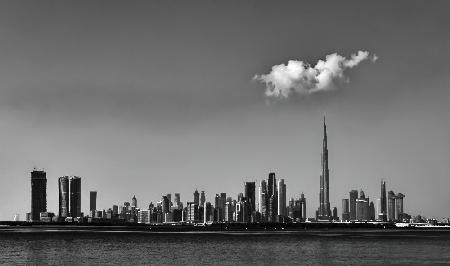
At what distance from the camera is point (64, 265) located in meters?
108

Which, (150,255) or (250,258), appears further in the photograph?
(150,255)

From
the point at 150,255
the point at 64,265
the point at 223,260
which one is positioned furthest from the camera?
the point at 150,255

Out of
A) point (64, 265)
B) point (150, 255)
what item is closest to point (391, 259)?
point (150, 255)

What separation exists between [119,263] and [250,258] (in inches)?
983

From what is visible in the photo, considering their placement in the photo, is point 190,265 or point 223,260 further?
point 223,260

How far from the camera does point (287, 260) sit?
389 feet

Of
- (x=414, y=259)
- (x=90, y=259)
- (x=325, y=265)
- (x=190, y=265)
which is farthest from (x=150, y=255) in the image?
(x=414, y=259)

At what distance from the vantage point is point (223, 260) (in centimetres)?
11831

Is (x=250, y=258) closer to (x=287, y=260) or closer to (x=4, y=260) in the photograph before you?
(x=287, y=260)

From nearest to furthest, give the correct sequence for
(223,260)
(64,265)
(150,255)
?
(64,265)
(223,260)
(150,255)

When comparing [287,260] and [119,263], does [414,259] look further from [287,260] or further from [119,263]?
[119,263]

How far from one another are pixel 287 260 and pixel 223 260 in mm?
11360

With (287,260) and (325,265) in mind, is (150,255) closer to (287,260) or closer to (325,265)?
(287,260)

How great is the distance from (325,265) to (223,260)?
61.8 ft
